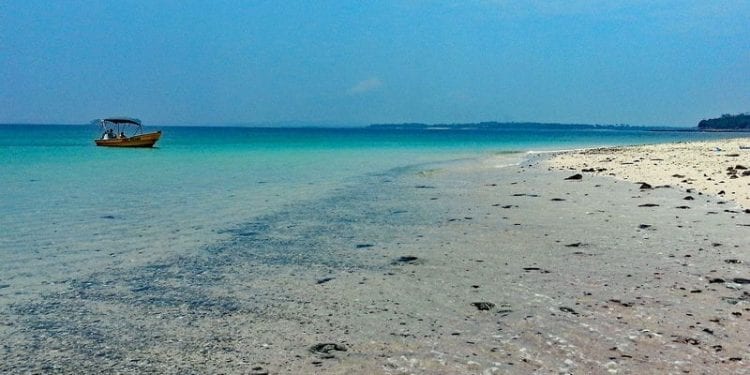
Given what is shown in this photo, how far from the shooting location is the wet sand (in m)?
5.04

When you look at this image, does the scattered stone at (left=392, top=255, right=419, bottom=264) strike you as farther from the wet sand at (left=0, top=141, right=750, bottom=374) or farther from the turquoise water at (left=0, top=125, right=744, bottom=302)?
the turquoise water at (left=0, top=125, right=744, bottom=302)

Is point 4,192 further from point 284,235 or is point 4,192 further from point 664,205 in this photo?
point 664,205

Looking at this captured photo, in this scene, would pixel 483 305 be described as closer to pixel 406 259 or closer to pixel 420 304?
pixel 420 304

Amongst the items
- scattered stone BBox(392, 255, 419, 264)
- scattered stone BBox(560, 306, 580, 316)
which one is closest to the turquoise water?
scattered stone BBox(392, 255, 419, 264)

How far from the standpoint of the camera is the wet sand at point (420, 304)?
5.04 meters

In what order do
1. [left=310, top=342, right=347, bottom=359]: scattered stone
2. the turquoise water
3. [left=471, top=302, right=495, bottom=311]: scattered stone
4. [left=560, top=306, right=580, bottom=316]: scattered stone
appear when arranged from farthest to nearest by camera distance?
the turquoise water
[left=471, top=302, right=495, bottom=311]: scattered stone
[left=560, top=306, right=580, bottom=316]: scattered stone
[left=310, top=342, right=347, bottom=359]: scattered stone

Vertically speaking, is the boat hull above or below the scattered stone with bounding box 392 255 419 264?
above

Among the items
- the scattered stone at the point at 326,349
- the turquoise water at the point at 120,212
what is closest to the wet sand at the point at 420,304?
the scattered stone at the point at 326,349

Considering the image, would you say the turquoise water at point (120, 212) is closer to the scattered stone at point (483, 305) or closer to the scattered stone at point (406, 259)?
the scattered stone at point (406, 259)

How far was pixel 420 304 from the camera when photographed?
6.59 meters

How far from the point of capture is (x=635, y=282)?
7.27 metres

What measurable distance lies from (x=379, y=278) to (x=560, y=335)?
2857 millimetres

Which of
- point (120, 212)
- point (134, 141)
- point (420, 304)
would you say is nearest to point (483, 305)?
point (420, 304)

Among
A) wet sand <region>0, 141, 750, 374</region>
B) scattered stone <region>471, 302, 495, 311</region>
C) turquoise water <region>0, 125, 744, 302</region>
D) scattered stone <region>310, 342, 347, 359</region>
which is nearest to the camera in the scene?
wet sand <region>0, 141, 750, 374</region>
